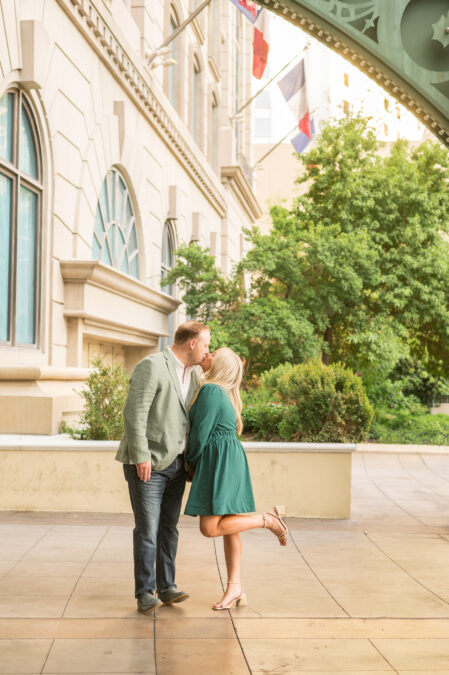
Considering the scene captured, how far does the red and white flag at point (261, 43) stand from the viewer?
24219 millimetres

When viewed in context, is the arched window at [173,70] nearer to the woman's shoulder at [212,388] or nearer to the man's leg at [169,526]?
the woman's shoulder at [212,388]

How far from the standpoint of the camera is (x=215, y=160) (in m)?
30.7

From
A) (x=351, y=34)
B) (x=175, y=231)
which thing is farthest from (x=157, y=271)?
(x=351, y=34)

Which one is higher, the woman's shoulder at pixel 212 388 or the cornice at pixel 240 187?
the cornice at pixel 240 187

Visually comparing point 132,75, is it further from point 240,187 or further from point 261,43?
point 240,187

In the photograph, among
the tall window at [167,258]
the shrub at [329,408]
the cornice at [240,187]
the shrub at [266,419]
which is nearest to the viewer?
the shrub at [329,408]

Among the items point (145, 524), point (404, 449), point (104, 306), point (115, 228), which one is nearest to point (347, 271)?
point (404, 449)

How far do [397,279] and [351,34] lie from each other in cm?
1819

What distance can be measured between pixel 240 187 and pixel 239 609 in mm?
29650

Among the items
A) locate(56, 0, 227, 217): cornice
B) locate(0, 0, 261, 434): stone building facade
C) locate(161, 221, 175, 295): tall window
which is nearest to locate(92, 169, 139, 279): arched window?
locate(0, 0, 261, 434): stone building facade

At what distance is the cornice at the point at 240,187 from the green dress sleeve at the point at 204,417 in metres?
26.4

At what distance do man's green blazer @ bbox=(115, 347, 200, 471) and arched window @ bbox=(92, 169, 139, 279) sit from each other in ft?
30.8

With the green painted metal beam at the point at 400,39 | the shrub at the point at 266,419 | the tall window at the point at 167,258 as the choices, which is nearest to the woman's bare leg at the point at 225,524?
the green painted metal beam at the point at 400,39

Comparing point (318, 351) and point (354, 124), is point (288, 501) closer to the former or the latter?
point (318, 351)
